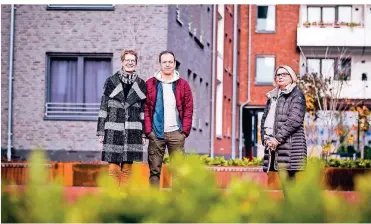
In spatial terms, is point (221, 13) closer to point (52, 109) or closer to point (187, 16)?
point (187, 16)

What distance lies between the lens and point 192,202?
45.1 inches

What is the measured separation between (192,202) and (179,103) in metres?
4.51

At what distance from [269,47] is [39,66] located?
5.21 meters

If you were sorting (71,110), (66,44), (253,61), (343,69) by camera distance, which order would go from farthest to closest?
(253,61) < (343,69) < (66,44) < (71,110)

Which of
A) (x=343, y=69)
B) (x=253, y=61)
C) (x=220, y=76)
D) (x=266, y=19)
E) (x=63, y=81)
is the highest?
(x=266, y=19)

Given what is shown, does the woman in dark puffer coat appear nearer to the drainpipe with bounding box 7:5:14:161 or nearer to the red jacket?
the red jacket

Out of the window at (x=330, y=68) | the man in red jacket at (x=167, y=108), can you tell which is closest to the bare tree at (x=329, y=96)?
the window at (x=330, y=68)

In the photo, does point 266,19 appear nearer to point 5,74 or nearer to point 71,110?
point 71,110

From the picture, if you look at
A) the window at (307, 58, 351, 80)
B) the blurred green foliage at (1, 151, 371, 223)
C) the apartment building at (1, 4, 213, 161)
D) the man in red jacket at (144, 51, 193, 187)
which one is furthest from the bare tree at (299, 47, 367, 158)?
the blurred green foliage at (1, 151, 371, 223)

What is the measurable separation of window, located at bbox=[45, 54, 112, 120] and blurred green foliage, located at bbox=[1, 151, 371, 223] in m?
10.5

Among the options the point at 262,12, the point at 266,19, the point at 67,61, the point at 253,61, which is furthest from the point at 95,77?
the point at 262,12

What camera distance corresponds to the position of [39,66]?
12055 mm

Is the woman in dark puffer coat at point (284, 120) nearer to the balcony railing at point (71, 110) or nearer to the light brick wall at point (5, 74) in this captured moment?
the light brick wall at point (5, 74)

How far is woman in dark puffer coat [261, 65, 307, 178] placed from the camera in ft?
17.6
